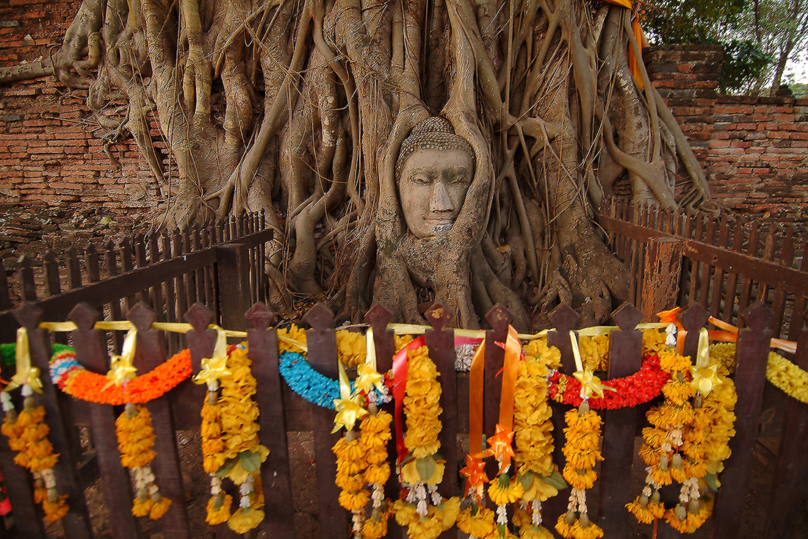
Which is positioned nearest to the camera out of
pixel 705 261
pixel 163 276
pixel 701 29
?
pixel 163 276

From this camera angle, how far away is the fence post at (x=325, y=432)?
1.40m

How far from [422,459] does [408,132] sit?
3.08 m

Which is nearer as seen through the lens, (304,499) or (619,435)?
(619,435)

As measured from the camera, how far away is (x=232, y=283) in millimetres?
3135

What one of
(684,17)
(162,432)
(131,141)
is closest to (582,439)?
(162,432)

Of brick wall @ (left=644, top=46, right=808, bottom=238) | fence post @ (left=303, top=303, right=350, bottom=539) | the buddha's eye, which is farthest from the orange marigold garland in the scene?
brick wall @ (left=644, top=46, right=808, bottom=238)

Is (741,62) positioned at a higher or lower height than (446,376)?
higher

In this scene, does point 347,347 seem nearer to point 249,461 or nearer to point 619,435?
point 249,461

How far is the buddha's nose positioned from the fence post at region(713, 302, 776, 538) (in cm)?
238

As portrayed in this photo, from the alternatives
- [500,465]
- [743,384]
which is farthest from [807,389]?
[500,465]

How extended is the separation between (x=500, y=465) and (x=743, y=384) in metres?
0.89

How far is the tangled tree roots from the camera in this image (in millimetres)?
3828

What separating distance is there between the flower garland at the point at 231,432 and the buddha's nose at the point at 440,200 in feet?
7.78

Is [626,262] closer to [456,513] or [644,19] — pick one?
[456,513]
